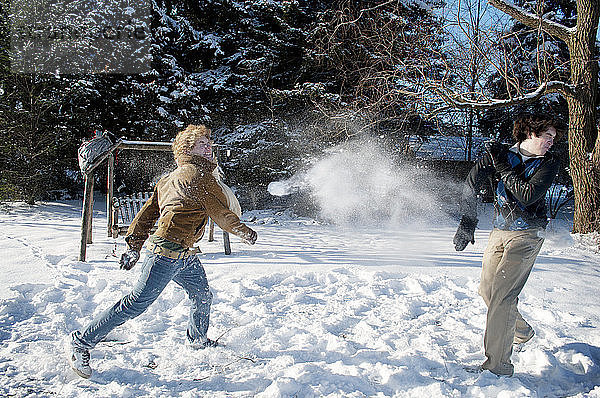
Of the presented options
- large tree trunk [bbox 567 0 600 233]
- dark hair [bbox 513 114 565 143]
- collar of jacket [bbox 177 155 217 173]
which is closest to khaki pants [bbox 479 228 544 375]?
dark hair [bbox 513 114 565 143]

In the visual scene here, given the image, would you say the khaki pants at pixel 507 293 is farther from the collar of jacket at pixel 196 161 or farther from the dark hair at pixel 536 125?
the collar of jacket at pixel 196 161

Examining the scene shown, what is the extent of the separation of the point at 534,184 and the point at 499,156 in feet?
0.99

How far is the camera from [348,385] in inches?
105

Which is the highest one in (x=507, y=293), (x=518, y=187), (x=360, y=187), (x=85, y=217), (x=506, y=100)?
(x=506, y=100)

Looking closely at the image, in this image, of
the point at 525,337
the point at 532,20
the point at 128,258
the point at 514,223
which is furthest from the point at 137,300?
the point at 532,20

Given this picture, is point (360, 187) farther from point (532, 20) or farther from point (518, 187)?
point (518, 187)

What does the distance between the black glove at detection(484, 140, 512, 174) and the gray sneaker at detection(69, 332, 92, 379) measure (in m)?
3.13

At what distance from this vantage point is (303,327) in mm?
3578

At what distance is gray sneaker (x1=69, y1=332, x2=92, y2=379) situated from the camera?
2627 millimetres

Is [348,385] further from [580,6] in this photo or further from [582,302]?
[580,6]

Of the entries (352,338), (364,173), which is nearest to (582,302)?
(352,338)

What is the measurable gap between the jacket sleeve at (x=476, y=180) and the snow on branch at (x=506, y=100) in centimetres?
504

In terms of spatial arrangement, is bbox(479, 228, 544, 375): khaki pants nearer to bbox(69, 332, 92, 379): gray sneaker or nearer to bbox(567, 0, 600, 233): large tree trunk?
bbox(69, 332, 92, 379): gray sneaker

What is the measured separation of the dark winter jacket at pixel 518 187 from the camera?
264cm
